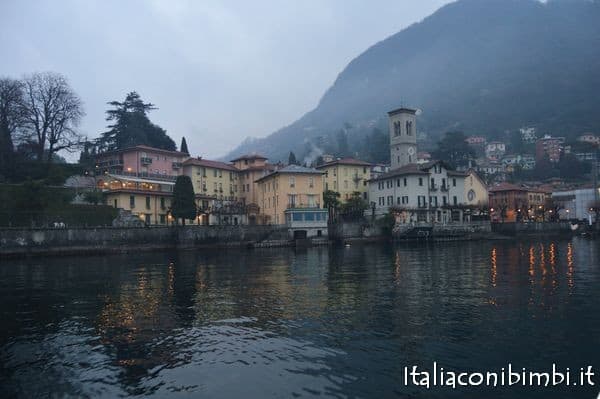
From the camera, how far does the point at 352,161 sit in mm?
99188

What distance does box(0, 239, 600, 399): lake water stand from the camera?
443 inches

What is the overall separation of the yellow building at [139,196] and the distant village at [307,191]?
6.7 inches

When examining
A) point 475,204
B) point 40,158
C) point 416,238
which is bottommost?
point 416,238

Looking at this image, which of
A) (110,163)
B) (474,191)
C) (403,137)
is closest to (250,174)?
(110,163)

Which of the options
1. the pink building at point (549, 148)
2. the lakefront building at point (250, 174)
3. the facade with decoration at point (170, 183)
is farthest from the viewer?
the pink building at point (549, 148)

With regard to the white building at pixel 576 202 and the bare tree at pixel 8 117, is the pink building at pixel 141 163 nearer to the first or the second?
the bare tree at pixel 8 117

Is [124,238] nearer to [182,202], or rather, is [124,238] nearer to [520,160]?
[182,202]

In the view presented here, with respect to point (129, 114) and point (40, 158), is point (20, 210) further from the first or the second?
point (129, 114)

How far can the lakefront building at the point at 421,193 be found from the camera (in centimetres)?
8625

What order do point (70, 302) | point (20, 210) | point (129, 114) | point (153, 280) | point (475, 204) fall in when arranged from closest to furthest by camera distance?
point (70, 302), point (153, 280), point (20, 210), point (475, 204), point (129, 114)

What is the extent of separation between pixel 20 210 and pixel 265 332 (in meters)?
55.9

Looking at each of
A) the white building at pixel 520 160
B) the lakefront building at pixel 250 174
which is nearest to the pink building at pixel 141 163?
the lakefront building at pixel 250 174

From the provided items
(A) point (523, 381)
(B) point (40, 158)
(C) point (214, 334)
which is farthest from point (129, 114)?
(A) point (523, 381)

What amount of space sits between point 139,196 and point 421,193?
2031 inches
